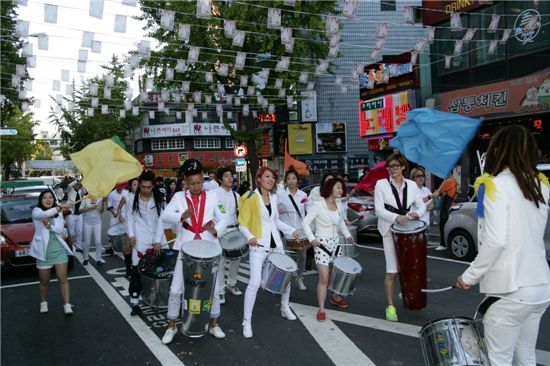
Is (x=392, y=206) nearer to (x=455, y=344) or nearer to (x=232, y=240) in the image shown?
(x=232, y=240)

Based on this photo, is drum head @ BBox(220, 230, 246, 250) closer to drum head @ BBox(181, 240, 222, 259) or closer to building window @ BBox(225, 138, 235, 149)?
drum head @ BBox(181, 240, 222, 259)

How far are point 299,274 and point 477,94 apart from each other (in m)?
13.9

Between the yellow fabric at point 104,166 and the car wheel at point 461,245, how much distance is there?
6.70m

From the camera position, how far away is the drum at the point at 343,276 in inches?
233

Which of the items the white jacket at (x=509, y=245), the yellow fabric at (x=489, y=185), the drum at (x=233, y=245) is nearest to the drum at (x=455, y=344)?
the white jacket at (x=509, y=245)

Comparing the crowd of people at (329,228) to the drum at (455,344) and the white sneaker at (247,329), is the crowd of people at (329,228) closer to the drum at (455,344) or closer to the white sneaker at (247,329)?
the white sneaker at (247,329)

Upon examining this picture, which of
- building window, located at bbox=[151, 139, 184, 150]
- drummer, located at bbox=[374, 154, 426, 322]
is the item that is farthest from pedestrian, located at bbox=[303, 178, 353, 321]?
building window, located at bbox=[151, 139, 184, 150]

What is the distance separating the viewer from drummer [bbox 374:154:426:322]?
5.70m

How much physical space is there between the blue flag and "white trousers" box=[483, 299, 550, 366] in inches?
70.2

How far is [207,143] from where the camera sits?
56.5 m

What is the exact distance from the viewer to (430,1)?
21125mm

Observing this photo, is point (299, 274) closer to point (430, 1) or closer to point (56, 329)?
point (56, 329)

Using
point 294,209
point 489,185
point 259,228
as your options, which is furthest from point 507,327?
point 294,209

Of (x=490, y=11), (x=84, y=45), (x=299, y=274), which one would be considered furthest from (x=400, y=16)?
(x=299, y=274)
